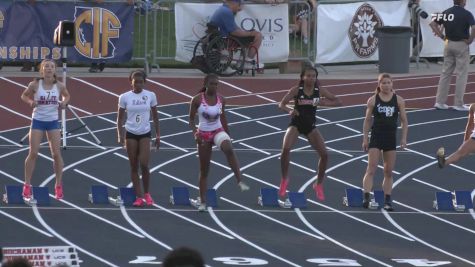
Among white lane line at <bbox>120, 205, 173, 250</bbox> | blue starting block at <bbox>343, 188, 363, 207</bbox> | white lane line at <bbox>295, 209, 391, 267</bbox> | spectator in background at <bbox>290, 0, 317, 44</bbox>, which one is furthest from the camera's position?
spectator in background at <bbox>290, 0, 317, 44</bbox>

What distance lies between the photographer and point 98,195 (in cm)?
1659

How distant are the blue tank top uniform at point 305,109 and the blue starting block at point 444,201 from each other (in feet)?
6.82

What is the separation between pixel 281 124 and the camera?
21.7 metres

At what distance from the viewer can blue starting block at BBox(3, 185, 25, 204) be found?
53.6 ft

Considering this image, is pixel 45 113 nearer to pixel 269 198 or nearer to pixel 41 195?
pixel 41 195

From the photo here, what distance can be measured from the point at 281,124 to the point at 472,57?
24.8 feet

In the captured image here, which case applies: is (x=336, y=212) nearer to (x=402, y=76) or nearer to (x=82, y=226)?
(x=82, y=226)

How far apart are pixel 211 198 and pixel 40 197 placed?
2.17 m

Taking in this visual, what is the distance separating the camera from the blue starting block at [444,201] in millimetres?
16891

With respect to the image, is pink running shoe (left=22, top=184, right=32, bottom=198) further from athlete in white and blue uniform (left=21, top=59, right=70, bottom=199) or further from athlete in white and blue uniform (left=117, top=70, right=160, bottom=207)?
athlete in white and blue uniform (left=117, top=70, right=160, bottom=207)

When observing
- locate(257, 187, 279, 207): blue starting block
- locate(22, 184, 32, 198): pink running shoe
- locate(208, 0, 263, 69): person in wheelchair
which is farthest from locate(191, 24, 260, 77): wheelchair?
locate(22, 184, 32, 198): pink running shoe

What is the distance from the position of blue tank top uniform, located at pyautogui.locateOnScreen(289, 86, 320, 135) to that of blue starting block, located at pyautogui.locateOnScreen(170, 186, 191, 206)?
1730mm

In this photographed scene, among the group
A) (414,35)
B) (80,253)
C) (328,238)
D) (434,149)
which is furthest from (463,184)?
(414,35)

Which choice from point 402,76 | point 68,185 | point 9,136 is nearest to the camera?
point 68,185
